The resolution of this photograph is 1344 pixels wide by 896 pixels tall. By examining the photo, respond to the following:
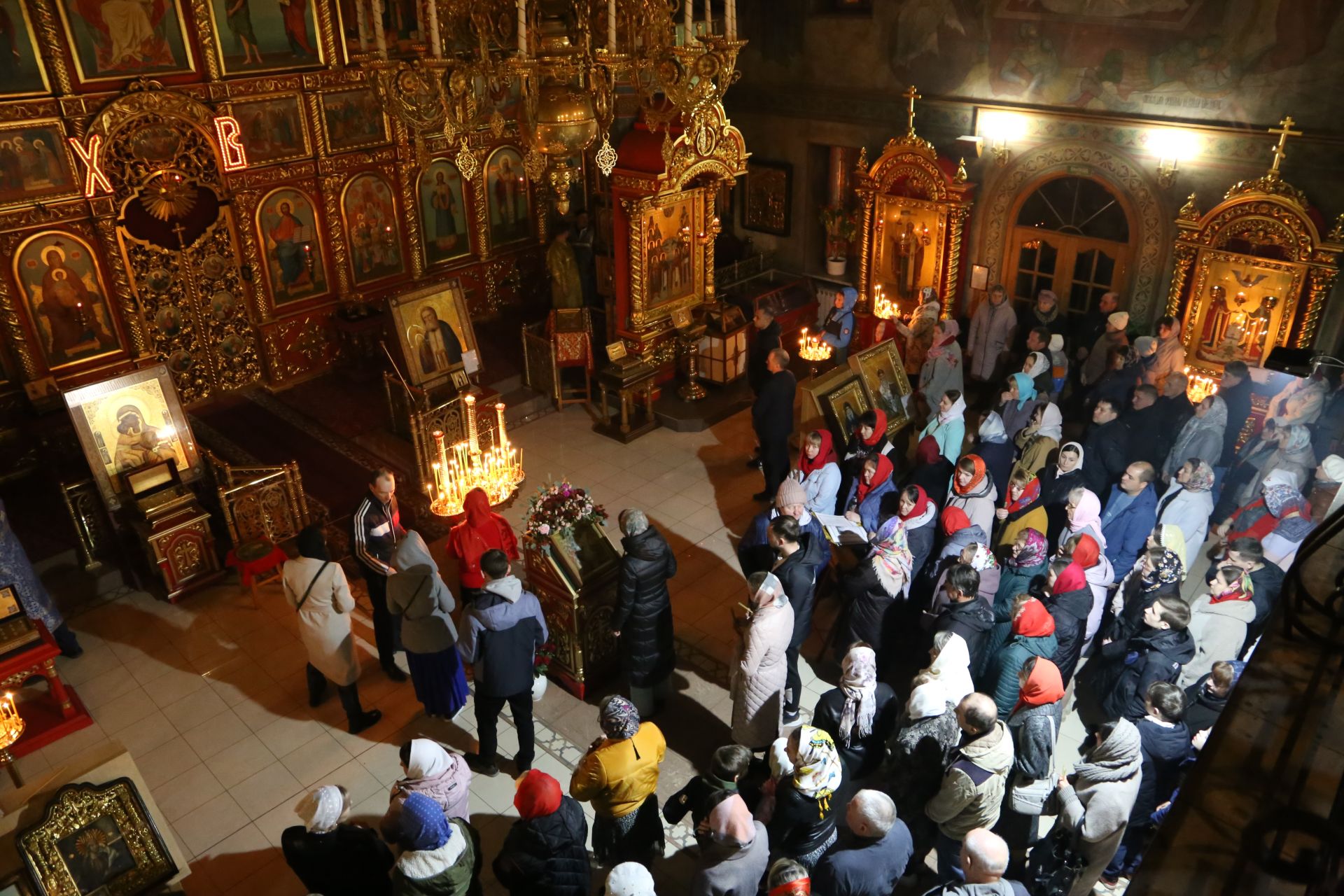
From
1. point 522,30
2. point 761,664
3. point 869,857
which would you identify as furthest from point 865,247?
point 869,857

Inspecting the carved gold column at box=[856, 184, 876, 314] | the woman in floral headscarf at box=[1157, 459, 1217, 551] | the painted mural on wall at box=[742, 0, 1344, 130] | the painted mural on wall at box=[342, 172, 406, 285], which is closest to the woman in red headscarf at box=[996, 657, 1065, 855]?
the woman in floral headscarf at box=[1157, 459, 1217, 551]

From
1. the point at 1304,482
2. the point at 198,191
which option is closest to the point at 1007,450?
the point at 1304,482

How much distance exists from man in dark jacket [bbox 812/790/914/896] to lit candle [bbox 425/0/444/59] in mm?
4975

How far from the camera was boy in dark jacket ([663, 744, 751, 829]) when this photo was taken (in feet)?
14.8

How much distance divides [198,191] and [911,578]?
31.4 feet

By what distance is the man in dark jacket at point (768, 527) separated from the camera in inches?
260

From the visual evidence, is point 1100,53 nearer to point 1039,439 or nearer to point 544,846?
point 1039,439

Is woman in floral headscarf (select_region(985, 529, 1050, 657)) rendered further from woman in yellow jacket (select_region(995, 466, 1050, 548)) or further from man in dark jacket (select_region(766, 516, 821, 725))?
man in dark jacket (select_region(766, 516, 821, 725))

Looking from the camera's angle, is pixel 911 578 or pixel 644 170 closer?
pixel 911 578

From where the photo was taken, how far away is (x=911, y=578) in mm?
6883

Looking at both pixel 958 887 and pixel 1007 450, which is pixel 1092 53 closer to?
pixel 1007 450

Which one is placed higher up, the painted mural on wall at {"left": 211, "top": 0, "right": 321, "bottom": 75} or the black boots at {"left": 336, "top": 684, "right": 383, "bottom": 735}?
the painted mural on wall at {"left": 211, "top": 0, "right": 321, "bottom": 75}

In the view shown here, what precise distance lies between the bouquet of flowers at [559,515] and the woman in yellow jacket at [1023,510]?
3080 millimetres

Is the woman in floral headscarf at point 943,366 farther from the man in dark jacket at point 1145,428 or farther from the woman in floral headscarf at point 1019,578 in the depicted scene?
the woman in floral headscarf at point 1019,578
